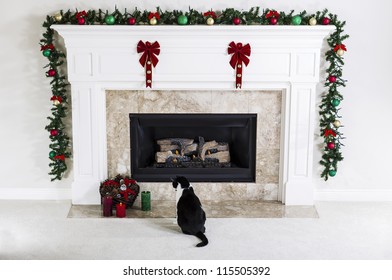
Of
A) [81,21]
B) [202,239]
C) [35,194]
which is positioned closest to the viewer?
[202,239]

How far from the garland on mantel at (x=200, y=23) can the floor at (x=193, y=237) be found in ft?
1.80

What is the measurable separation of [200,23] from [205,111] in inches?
33.0

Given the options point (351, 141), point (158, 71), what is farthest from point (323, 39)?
point (158, 71)

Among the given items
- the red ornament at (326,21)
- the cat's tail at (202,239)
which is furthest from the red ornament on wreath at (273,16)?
the cat's tail at (202,239)

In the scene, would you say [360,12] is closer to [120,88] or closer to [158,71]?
[158,71]

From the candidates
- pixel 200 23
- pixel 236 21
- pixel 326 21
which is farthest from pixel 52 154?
pixel 326 21

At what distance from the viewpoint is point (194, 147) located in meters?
5.57

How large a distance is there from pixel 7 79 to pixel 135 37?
52.0 inches

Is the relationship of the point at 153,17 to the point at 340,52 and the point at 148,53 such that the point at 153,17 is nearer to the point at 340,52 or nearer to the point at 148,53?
the point at 148,53

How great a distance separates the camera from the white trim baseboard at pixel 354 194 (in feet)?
18.1

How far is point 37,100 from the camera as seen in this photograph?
5.32m

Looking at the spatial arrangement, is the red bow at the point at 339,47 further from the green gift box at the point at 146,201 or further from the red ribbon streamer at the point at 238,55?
the green gift box at the point at 146,201
